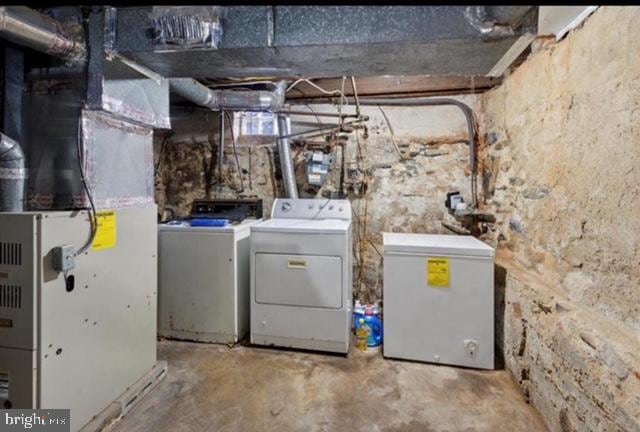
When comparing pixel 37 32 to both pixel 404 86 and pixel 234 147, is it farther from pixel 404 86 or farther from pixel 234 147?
pixel 404 86

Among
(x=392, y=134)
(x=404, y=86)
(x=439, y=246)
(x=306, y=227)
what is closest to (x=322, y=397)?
(x=306, y=227)

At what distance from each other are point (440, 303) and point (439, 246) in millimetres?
388

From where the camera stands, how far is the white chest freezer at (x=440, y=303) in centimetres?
212

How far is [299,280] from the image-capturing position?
2.30m

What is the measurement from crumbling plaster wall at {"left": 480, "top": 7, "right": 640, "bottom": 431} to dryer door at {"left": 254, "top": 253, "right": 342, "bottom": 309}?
3.82 ft

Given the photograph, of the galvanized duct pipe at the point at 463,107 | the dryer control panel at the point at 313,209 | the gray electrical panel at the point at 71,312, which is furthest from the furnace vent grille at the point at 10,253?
the galvanized duct pipe at the point at 463,107

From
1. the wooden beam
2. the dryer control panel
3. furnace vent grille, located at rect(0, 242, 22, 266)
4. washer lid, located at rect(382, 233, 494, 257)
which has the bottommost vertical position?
washer lid, located at rect(382, 233, 494, 257)

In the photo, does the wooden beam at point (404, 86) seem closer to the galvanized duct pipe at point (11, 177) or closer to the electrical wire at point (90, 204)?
the electrical wire at point (90, 204)

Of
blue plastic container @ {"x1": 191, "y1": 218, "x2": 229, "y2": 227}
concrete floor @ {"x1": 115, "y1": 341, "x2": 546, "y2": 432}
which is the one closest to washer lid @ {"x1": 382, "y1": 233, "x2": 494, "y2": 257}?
concrete floor @ {"x1": 115, "y1": 341, "x2": 546, "y2": 432}

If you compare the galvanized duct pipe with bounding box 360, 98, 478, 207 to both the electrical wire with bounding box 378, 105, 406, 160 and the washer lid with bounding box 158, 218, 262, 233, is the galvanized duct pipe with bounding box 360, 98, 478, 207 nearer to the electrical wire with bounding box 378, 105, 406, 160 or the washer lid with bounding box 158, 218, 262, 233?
the electrical wire with bounding box 378, 105, 406, 160

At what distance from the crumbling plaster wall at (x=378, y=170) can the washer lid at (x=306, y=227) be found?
51cm

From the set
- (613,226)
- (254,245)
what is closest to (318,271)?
(254,245)

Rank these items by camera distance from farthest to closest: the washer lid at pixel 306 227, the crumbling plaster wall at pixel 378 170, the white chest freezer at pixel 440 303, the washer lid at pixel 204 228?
the crumbling plaster wall at pixel 378 170 → the washer lid at pixel 204 228 → the washer lid at pixel 306 227 → the white chest freezer at pixel 440 303

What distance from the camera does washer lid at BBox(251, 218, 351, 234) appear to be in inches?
88.9
